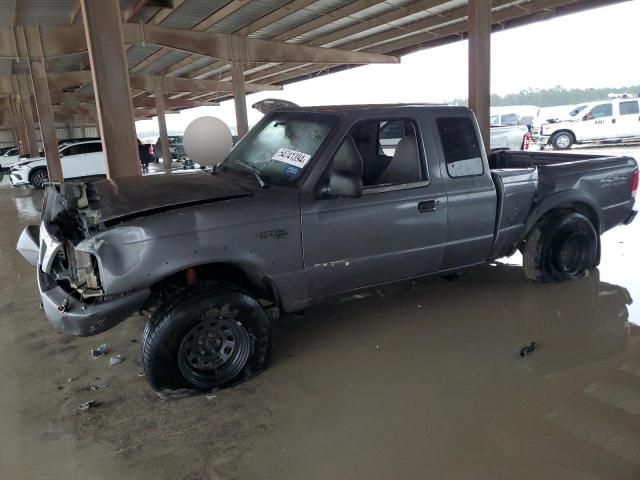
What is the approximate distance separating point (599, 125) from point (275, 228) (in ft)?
61.7

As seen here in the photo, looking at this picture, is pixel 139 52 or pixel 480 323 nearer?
pixel 480 323

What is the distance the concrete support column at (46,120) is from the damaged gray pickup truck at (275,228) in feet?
43.4

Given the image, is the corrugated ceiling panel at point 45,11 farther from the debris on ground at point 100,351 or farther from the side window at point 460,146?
the side window at point 460,146

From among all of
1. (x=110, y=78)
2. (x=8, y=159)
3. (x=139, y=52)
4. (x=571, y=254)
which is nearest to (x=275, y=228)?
(x=571, y=254)

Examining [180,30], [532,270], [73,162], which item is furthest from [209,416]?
[73,162]

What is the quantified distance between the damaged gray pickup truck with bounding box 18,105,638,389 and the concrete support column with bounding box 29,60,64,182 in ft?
43.4

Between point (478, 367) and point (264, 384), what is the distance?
1.51 meters

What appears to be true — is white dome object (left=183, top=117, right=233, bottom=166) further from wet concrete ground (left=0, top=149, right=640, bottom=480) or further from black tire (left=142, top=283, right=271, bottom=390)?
black tire (left=142, top=283, right=271, bottom=390)

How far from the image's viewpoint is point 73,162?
55.0 ft

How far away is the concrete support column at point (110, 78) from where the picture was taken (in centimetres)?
655

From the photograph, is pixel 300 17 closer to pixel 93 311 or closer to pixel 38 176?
pixel 38 176

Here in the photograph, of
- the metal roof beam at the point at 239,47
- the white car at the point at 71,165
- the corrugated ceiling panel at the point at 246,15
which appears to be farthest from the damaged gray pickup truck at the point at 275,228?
the white car at the point at 71,165

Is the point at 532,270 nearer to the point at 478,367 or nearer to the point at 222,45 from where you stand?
the point at 478,367

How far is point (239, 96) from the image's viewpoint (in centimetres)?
1820
